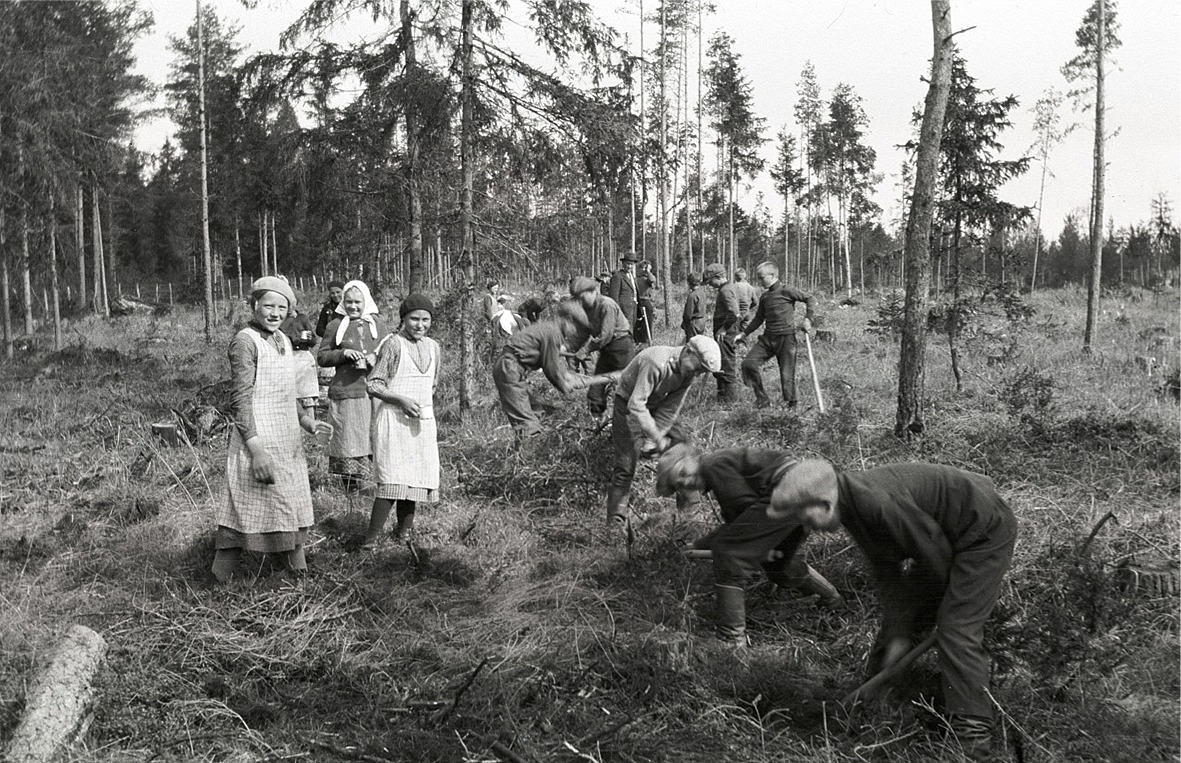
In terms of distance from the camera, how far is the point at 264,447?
14.8 ft

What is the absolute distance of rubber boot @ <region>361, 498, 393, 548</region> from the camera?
5.32 metres

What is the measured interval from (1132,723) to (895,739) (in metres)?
1.08

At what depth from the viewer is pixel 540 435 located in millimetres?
7699

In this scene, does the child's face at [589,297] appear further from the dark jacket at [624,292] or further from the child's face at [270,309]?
the dark jacket at [624,292]

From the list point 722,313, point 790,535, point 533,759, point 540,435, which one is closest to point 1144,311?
point 722,313

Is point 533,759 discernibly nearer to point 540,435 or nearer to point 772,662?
point 772,662

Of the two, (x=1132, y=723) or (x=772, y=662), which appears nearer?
(x=1132, y=723)

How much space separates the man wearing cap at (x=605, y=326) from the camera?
7953mm

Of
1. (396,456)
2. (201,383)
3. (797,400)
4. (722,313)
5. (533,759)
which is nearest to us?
(533,759)

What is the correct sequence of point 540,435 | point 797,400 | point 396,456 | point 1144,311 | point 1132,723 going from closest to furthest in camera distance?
1. point 1132,723
2. point 396,456
3. point 540,435
4. point 797,400
5. point 1144,311

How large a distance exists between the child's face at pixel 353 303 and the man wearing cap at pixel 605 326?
2021mm

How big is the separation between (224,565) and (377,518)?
0.96 metres

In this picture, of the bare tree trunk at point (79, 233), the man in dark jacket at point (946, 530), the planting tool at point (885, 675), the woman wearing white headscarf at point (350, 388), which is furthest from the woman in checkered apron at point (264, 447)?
the bare tree trunk at point (79, 233)

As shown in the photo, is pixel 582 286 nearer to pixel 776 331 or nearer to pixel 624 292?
pixel 776 331
